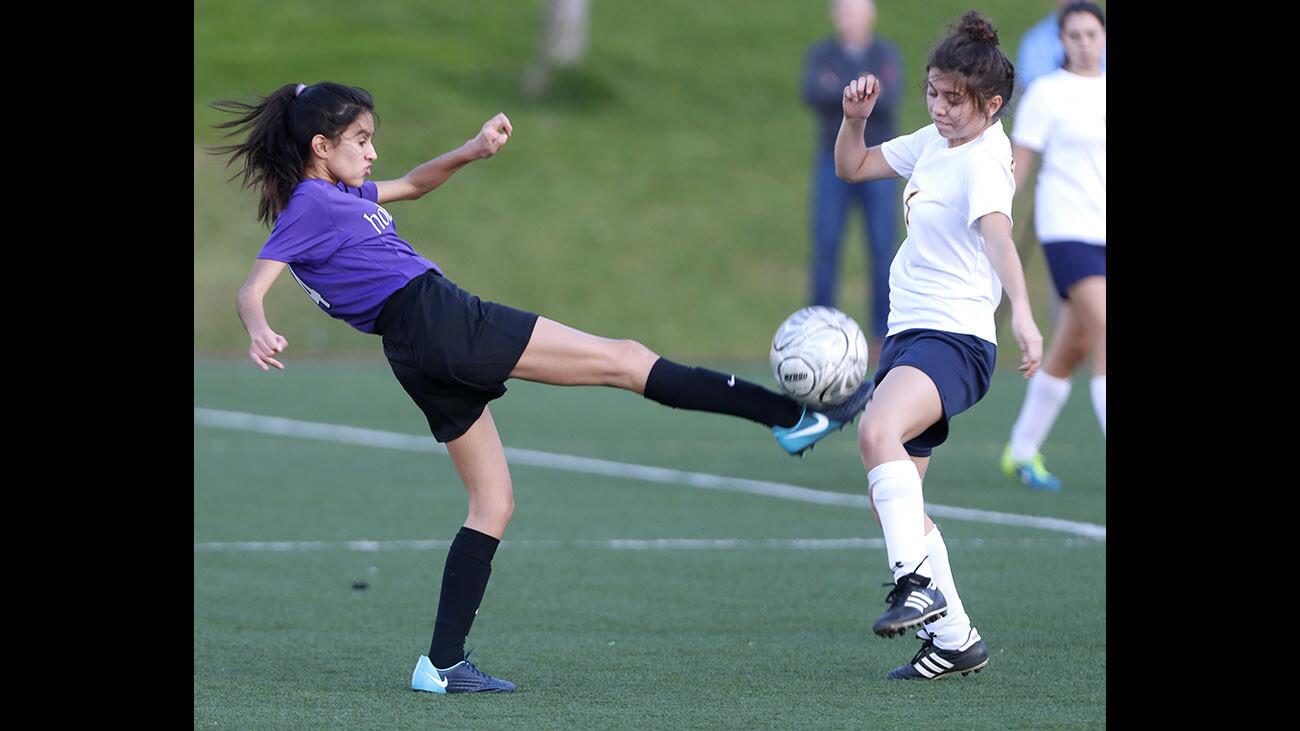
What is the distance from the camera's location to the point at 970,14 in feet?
17.8

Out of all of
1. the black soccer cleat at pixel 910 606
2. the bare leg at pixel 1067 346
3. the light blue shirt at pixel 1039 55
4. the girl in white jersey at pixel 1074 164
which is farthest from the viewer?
the light blue shirt at pixel 1039 55

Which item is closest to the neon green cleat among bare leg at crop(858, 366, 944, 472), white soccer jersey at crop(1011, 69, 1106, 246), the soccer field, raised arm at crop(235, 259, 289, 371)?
the soccer field

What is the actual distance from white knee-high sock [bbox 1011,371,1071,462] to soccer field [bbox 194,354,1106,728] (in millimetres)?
237

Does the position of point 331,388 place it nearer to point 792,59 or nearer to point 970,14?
point 970,14

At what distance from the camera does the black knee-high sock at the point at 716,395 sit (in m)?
5.29

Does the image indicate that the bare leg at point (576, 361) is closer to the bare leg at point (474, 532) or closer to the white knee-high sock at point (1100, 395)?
the bare leg at point (474, 532)

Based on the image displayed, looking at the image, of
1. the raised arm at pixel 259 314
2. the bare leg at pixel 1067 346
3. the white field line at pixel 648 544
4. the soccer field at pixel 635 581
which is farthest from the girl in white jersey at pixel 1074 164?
the raised arm at pixel 259 314

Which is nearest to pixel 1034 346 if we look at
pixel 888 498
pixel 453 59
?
pixel 888 498

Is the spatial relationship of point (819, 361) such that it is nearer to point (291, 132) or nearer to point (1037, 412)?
point (291, 132)

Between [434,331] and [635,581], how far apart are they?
2.15 m

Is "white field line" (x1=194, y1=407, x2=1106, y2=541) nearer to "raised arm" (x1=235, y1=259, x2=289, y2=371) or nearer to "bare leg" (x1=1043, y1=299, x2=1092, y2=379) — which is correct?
"bare leg" (x1=1043, y1=299, x2=1092, y2=379)

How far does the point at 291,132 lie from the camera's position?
17.4ft

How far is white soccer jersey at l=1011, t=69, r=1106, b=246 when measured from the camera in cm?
876

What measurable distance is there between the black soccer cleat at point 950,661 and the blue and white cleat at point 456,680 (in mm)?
1110
